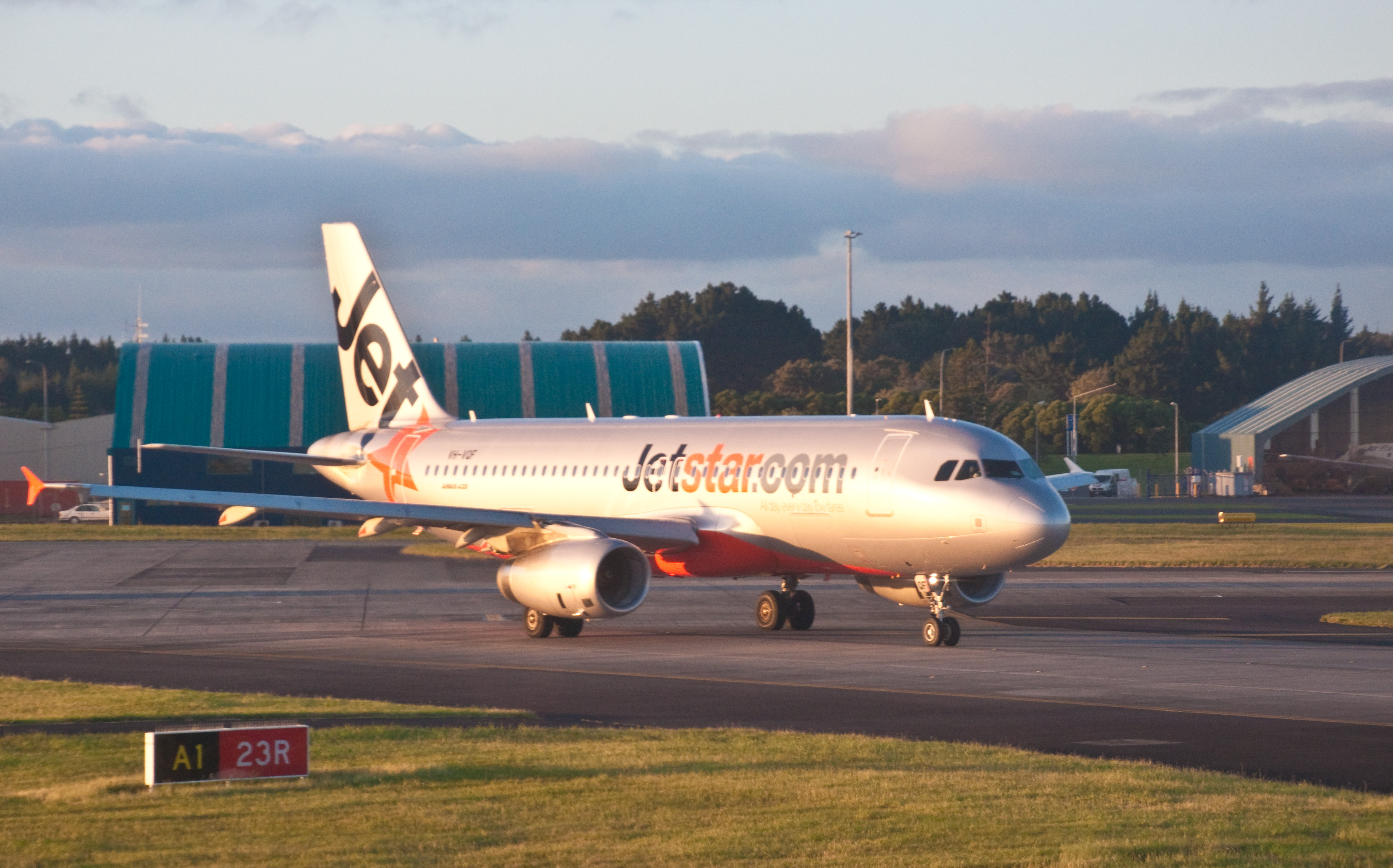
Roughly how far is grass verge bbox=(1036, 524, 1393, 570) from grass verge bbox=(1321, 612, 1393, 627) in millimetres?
12948

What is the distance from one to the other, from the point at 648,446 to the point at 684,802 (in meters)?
19.5

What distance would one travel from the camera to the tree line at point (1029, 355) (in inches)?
5246

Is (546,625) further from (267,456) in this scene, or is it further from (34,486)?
(34,486)

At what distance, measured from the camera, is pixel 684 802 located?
12766 mm

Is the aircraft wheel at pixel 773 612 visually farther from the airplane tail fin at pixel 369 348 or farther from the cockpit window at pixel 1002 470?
the airplane tail fin at pixel 369 348

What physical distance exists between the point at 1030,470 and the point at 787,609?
5.90m

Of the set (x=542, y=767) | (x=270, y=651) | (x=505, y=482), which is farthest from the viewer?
(x=505, y=482)

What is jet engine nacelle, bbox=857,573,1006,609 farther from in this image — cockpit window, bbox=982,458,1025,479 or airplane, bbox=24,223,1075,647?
cockpit window, bbox=982,458,1025,479

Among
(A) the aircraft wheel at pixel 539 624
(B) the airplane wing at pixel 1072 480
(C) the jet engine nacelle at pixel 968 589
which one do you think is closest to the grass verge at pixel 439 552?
(A) the aircraft wheel at pixel 539 624

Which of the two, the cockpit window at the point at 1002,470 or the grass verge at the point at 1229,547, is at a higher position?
the cockpit window at the point at 1002,470

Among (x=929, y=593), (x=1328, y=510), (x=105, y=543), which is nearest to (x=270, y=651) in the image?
(x=929, y=593)

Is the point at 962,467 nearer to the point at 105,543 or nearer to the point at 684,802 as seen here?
the point at 684,802

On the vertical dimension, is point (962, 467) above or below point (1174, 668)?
above

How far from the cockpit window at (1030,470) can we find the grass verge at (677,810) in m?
11.9
